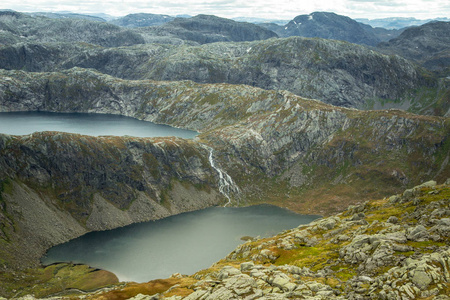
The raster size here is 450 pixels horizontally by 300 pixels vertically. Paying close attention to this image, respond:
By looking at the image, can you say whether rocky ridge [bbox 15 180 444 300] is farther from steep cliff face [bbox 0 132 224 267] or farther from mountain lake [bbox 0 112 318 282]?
steep cliff face [bbox 0 132 224 267]

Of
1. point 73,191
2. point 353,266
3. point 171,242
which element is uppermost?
point 353,266

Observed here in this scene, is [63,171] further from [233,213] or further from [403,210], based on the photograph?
[403,210]

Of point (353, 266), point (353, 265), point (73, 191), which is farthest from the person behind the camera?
point (73, 191)

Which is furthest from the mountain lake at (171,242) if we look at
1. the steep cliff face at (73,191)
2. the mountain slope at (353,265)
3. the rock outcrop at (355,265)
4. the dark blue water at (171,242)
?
the rock outcrop at (355,265)

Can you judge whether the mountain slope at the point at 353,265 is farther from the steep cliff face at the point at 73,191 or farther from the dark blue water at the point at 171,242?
the steep cliff face at the point at 73,191

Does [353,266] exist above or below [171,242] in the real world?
above

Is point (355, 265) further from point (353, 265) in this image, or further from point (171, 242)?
point (171, 242)

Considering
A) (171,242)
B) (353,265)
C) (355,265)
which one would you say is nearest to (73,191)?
(171,242)

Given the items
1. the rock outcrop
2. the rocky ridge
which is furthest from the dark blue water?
the rocky ridge

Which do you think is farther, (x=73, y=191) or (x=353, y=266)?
(x=73, y=191)
